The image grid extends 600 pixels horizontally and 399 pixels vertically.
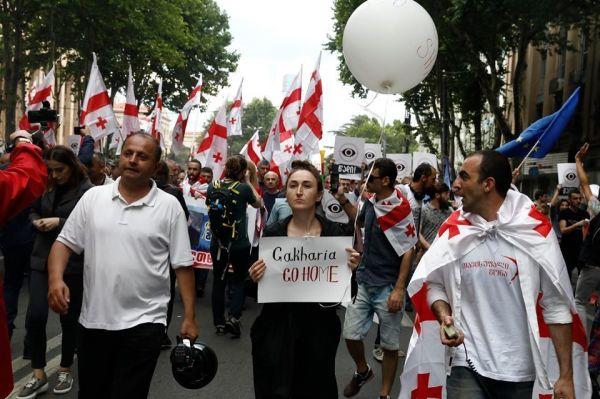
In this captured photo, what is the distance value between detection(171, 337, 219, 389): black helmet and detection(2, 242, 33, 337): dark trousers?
8.39ft

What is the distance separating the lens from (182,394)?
5.25 m

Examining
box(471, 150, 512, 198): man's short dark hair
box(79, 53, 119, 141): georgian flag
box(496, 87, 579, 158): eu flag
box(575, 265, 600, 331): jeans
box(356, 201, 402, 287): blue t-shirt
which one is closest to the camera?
box(471, 150, 512, 198): man's short dark hair

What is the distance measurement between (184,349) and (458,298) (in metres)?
1.42

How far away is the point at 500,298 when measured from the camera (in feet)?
10.1

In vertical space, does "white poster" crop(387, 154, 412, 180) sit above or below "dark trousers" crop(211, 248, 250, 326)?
above

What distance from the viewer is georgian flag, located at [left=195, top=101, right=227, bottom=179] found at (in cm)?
1124

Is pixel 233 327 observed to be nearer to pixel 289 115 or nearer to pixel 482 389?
pixel 482 389

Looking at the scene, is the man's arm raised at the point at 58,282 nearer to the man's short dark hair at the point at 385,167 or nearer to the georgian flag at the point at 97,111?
the man's short dark hair at the point at 385,167

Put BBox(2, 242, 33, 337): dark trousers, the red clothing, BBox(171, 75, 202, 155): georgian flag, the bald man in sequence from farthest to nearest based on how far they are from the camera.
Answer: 1. BBox(171, 75, 202, 155): georgian flag
2. the bald man
3. BBox(2, 242, 33, 337): dark trousers
4. the red clothing

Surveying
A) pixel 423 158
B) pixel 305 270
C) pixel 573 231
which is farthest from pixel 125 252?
pixel 423 158

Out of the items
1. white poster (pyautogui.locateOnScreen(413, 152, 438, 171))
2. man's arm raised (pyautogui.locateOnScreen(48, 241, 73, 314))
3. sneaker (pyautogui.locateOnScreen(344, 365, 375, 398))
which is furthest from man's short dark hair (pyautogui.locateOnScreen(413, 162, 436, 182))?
white poster (pyautogui.locateOnScreen(413, 152, 438, 171))

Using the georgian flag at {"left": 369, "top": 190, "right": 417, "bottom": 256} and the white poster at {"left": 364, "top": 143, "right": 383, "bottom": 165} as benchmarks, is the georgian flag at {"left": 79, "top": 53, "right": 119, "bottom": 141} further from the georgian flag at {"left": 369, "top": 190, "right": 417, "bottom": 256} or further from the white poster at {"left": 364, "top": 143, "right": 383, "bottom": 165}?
the georgian flag at {"left": 369, "top": 190, "right": 417, "bottom": 256}

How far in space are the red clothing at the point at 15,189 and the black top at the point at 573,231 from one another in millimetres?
9251

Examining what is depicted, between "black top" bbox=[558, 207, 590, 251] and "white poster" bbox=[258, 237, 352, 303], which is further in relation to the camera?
"black top" bbox=[558, 207, 590, 251]
